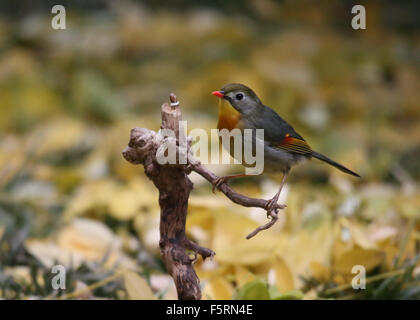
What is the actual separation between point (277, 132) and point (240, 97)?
9 centimetres

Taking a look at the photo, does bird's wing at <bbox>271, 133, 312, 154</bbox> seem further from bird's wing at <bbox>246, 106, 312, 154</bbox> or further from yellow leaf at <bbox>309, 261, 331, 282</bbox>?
yellow leaf at <bbox>309, 261, 331, 282</bbox>

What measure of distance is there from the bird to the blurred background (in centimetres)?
16

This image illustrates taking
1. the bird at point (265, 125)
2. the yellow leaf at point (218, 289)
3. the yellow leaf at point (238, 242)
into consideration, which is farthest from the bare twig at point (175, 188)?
the yellow leaf at point (238, 242)

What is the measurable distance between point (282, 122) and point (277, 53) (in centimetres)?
162

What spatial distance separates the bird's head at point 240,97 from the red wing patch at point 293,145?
7cm

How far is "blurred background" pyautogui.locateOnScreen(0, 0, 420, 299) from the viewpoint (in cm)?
92

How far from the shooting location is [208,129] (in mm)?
1698

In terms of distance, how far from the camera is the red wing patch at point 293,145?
0.77 m

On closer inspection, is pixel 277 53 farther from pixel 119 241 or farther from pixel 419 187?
pixel 119 241

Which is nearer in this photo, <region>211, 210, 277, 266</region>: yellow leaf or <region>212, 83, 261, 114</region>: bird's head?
<region>212, 83, 261, 114</region>: bird's head

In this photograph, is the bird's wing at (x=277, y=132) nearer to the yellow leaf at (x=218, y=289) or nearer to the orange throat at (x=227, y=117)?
the orange throat at (x=227, y=117)

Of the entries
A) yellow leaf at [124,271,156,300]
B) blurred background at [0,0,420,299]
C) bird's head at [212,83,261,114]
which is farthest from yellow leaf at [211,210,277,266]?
bird's head at [212,83,261,114]

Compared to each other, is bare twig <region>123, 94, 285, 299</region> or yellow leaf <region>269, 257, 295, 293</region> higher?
bare twig <region>123, 94, 285, 299</region>
